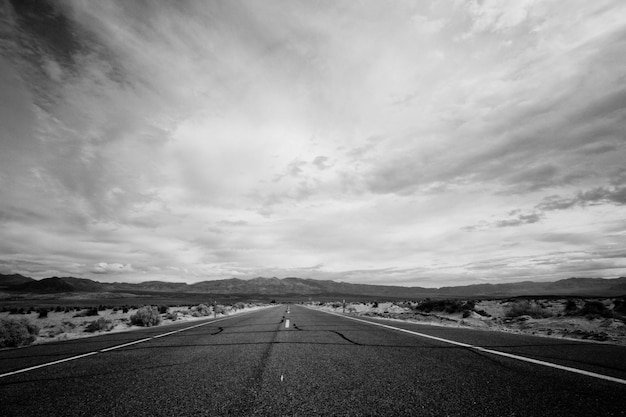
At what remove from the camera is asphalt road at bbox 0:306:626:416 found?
293cm

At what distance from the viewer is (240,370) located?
15.1 ft

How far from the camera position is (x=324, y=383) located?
381 centimetres

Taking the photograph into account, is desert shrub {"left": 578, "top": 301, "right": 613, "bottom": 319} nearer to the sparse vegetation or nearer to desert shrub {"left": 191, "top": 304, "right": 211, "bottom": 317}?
the sparse vegetation

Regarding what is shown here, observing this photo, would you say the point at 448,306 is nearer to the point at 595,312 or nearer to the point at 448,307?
the point at 448,307

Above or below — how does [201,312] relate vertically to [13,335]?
below

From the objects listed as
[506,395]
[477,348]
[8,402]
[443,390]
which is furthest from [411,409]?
[8,402]

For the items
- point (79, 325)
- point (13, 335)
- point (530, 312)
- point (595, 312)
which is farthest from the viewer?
point (79, 325)

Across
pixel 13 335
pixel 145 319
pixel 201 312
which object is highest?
pixel 13 335

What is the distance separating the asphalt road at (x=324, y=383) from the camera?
2.93 m

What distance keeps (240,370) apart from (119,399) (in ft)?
5.44

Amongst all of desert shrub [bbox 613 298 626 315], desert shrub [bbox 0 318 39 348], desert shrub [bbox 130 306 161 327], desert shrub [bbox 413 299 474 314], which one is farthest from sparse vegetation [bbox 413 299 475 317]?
desert shrub [bbox 0 318 39 348]

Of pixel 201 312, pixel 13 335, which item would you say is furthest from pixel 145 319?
pixel 201 312

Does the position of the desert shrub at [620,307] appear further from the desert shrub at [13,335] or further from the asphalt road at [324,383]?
the desert shrub at [13,335]

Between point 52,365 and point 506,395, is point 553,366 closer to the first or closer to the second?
point 506,395
